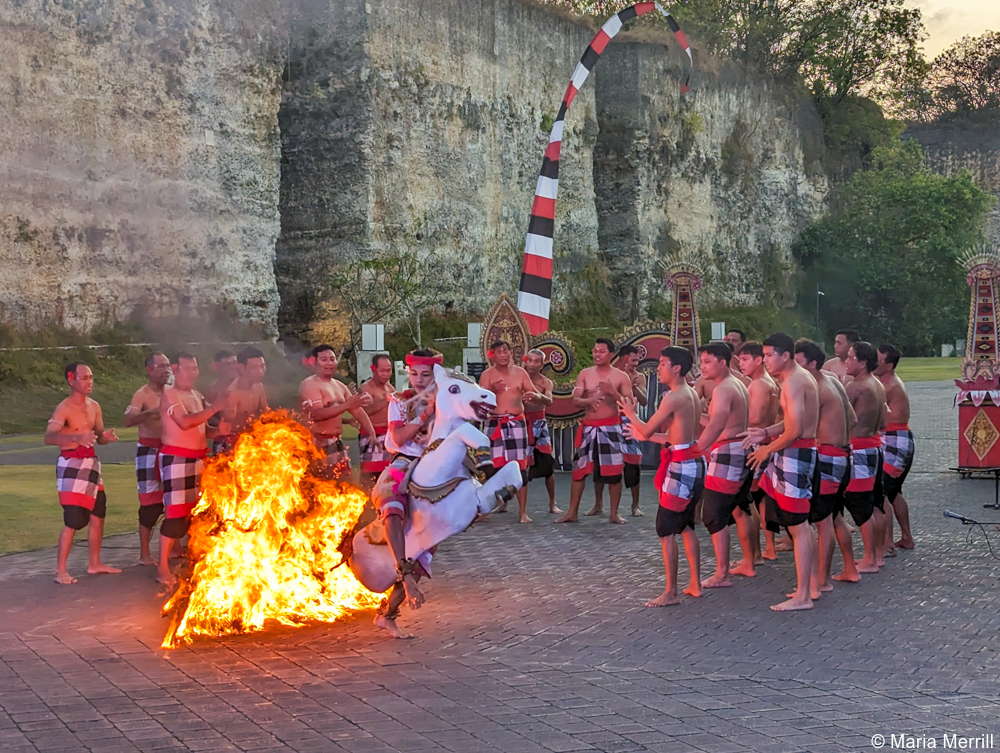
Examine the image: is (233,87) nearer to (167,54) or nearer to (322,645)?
(167,54)

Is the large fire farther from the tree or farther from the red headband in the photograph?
the tree

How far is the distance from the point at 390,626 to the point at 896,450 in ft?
15.5

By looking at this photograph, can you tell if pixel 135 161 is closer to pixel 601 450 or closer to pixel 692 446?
pixel 601 450

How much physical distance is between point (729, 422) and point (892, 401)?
89.5 inches

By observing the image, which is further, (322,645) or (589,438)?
(589,438)

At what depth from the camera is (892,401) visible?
9.63 m

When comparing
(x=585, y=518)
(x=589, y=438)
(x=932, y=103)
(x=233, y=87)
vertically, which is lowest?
(x=585, y=518)

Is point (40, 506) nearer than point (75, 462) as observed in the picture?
No

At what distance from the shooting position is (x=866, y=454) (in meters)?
8.52

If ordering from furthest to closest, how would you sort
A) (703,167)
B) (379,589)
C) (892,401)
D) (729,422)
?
(703,167), (892,401), (729,422), (379,589)

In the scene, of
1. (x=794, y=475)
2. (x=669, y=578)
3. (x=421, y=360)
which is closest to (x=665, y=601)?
(x=669, y=578)

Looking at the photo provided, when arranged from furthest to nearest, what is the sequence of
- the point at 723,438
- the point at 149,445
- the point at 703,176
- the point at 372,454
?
the point at 703,176, the point at 372,454, the point at 149,445, the point at 723,438

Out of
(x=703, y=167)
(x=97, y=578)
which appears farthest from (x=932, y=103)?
(x=97, y=578)

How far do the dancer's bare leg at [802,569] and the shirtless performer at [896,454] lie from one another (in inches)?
71.9
